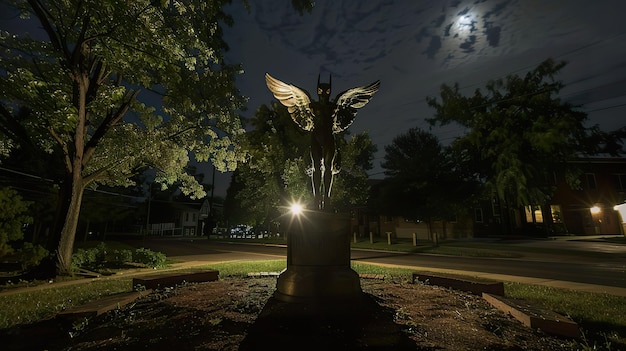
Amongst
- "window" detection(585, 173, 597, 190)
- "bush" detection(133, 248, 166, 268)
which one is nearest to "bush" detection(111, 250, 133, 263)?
"bush" detection(133, 248, 166, 268)

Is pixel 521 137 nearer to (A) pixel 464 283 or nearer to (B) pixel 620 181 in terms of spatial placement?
(B) pixel 620 181

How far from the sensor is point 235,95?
41.8 feet

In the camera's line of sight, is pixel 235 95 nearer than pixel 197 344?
No

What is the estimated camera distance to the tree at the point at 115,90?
656 centimetres

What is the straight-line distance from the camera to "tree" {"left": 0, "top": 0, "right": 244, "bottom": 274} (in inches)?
258

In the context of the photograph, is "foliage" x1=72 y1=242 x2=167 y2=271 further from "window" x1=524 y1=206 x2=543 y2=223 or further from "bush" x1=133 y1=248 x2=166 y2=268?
"window" x1=524 y1=206 x2=543 y2=223

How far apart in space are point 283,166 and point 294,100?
19.7m

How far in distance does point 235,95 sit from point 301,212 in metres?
9.06

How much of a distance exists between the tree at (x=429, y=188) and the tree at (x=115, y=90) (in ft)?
65.8

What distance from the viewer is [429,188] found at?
2783 centimetres

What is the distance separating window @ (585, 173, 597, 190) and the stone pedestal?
42.4m

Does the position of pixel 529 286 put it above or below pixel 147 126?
below

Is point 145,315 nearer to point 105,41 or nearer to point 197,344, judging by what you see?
point 197,344

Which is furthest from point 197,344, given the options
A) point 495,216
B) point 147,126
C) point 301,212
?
point 495,216
